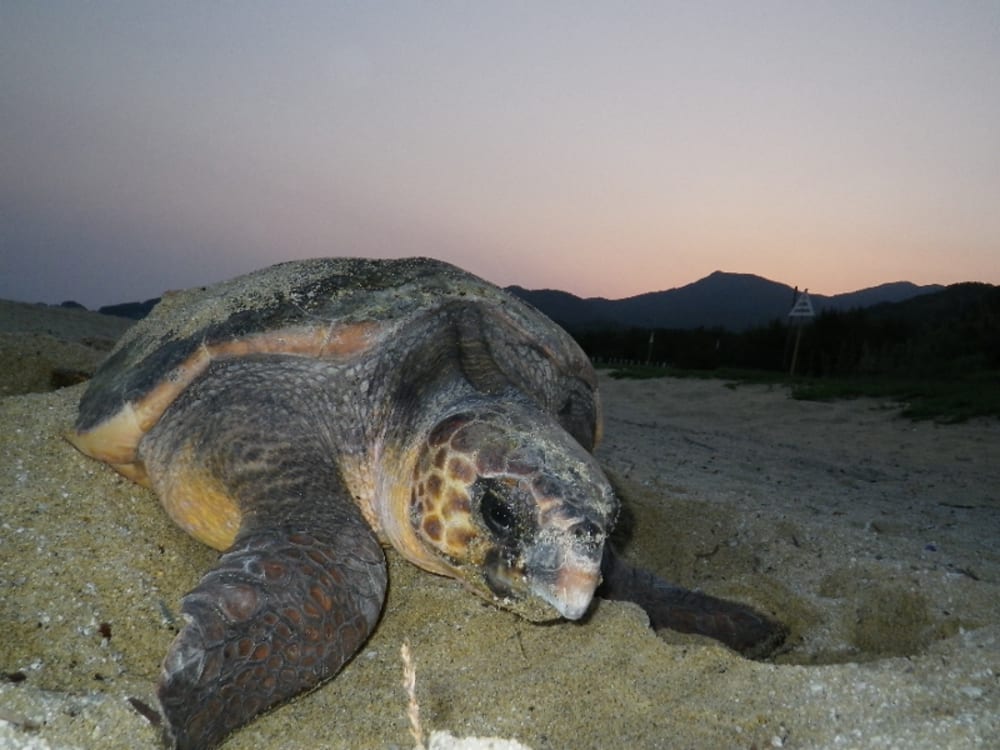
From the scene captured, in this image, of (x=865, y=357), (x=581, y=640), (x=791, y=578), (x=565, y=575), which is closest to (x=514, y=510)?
(x=565, y=575)

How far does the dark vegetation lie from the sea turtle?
24.9 ft

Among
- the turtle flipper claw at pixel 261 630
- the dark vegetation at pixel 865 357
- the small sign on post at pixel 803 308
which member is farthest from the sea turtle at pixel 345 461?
the small sign on post at pixel 803 308

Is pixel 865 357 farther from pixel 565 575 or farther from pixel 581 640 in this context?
pixel 565 575

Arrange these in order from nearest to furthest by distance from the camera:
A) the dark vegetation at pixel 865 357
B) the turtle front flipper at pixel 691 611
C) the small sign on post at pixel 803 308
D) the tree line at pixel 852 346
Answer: the turtle front flipper at pixel 691 611, the dark vegetation at pixel 865 357, the tree line at pixel 852 346, the small sign on post at pixel 803 308

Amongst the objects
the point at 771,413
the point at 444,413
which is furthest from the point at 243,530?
Answer: the point at 771,413

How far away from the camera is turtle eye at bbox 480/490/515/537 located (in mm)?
1540

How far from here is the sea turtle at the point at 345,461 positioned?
145cm

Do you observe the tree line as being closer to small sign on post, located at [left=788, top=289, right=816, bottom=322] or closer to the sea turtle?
small sign on post, located at [left=788, top=289, right=816, bottom=322]

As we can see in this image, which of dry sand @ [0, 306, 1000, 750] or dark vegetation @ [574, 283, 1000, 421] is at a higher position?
dark vegetation @ [574, 283, 1000, 421]

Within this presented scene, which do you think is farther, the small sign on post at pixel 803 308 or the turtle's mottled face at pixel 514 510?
the small sign on post at pixel 803 308

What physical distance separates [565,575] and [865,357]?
16.2 m

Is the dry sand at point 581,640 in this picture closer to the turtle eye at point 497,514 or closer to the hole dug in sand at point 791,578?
the hole dug in sand at point 791,578

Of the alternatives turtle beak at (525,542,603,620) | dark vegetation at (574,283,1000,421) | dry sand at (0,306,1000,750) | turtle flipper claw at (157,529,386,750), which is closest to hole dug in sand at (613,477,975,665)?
dry sand at (0,306,1000,750)

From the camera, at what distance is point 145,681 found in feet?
5.03
